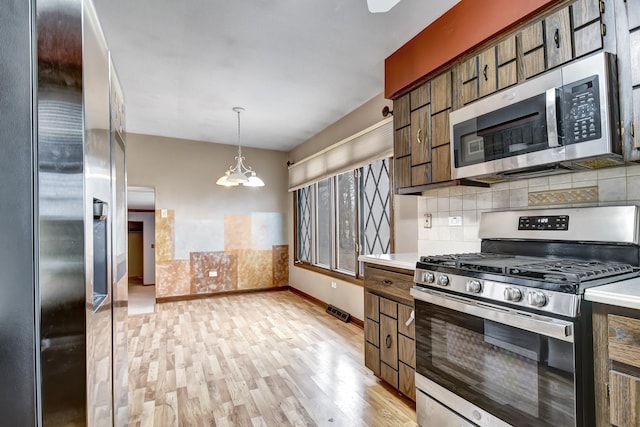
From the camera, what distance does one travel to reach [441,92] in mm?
2127

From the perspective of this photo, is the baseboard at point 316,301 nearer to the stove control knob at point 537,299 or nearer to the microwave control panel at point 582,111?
the stove control knob at point 537,299

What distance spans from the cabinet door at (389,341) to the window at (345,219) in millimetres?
1160

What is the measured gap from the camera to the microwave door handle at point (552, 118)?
1.50 m

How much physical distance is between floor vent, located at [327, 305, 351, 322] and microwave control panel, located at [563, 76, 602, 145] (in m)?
2.95

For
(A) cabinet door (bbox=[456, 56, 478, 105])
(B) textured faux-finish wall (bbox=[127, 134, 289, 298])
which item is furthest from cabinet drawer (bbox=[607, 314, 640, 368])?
(B) textured faux-finish wall (bbox=[127, 134, 289, 298])

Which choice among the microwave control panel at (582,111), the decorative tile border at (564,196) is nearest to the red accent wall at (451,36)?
the microwave control panel at (582,111)

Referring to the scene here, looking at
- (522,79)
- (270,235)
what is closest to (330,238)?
(270,235)

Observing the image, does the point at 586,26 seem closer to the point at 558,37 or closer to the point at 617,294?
the point at 558,37

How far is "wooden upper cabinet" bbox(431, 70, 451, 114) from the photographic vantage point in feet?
6.82

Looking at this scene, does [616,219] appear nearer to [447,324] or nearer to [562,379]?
[562,379]

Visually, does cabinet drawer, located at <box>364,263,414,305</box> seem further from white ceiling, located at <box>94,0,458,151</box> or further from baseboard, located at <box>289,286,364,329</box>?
white ceiling, located at <box>94,0,458,151</box>

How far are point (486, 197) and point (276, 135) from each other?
11.3ft

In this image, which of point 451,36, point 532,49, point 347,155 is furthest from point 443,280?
point 347,155

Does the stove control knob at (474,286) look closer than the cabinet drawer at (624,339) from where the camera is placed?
No
